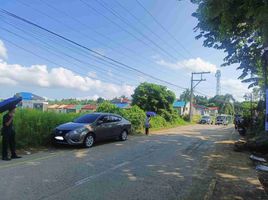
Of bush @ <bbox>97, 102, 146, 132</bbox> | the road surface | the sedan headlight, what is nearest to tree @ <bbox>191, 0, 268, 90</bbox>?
the road surface

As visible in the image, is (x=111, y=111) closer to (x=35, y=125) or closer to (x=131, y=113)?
(x=131, y=113)

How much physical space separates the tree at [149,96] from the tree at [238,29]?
699 inches

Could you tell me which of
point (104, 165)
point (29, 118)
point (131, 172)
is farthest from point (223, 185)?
point (29, 118)

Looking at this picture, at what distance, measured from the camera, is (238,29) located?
10719 mm

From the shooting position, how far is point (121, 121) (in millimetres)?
17422

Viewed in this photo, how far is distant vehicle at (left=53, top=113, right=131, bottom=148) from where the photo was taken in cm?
1339

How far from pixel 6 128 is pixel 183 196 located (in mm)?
6703

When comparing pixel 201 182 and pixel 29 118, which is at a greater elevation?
pixel 29 118

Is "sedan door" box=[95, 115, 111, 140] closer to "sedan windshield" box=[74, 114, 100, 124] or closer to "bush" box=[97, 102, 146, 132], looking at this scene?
"sedan windshield" box=[74, 114, 100, 124]

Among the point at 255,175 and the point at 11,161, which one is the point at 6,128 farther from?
the point at 255,175

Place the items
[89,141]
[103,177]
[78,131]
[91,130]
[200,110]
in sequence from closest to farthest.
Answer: [103,177] < [78,131] < [89,141] < [91,130] < [200,110]

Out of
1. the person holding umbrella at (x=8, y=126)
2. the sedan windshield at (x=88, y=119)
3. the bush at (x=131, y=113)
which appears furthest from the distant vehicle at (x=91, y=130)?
the bush at (x=131, y=113)

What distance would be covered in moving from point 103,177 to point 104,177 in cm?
3

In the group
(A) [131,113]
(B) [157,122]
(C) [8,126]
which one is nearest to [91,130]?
(C) [8,126]
